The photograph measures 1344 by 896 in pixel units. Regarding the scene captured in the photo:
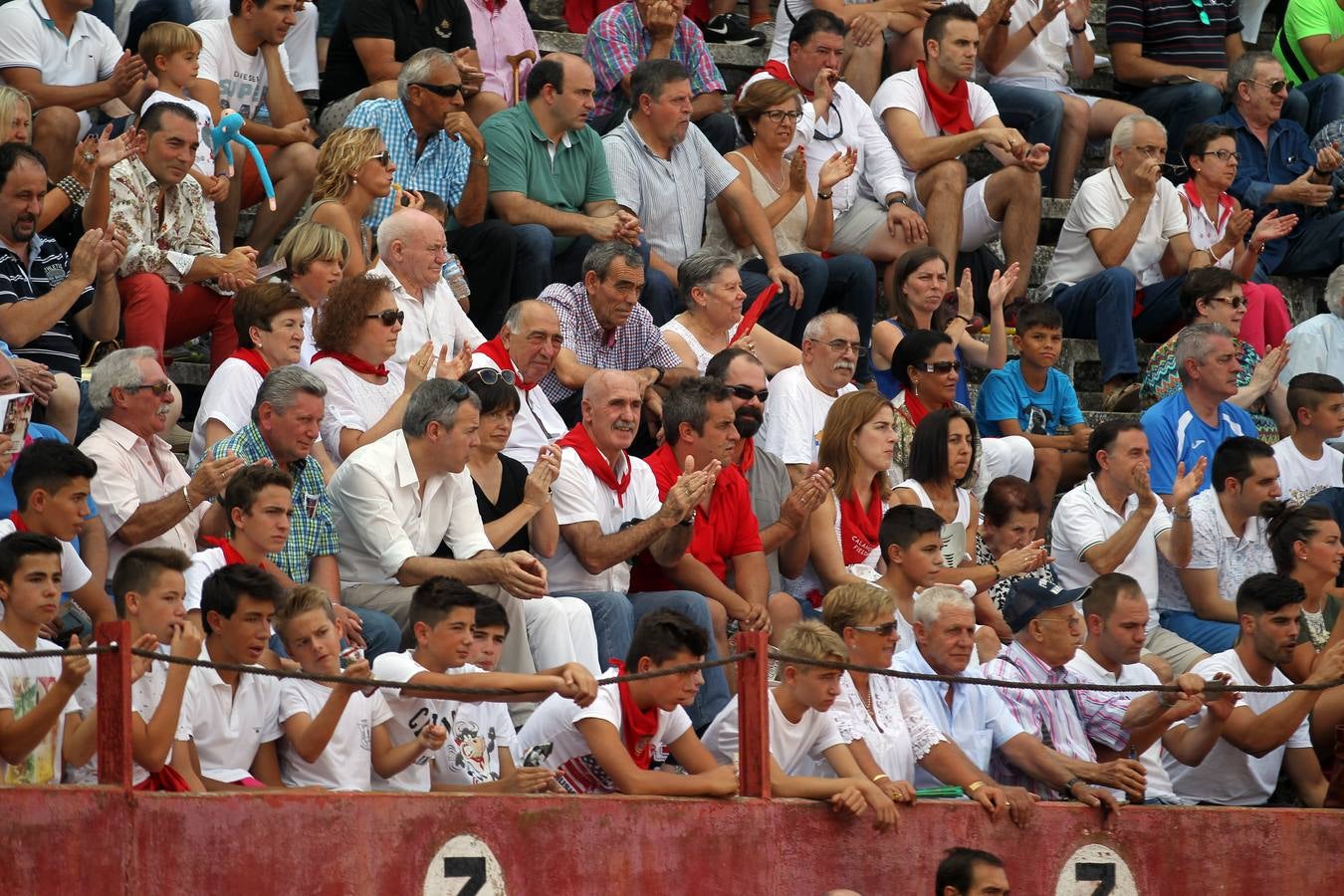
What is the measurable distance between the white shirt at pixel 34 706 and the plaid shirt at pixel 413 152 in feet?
14.2

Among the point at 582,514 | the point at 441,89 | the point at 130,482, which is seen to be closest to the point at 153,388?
the point at 130,482

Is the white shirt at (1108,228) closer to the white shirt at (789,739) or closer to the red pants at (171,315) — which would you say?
the red pants at (171,315)

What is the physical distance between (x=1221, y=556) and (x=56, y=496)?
203 inches

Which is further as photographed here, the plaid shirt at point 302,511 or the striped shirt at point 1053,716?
the striped shirt at point 1053,716

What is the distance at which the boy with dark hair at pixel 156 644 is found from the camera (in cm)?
600

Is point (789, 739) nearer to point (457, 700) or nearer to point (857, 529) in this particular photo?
point (457, 700)

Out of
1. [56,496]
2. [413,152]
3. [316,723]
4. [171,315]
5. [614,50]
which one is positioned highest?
[614,50]

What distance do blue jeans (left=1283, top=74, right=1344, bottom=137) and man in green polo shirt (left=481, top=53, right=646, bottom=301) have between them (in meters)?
4.86

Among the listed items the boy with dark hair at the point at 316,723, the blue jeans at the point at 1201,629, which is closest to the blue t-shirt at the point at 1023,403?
the blue jeans at the point at 1201,629

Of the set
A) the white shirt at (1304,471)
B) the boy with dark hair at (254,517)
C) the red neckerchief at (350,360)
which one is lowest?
the white shirt at (1304,471)

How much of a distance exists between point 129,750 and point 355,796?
2.24ft

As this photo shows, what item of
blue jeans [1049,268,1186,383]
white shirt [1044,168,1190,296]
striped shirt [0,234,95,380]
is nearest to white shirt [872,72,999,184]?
white shirt [1044,168,1190,296]

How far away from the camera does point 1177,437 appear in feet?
34.5

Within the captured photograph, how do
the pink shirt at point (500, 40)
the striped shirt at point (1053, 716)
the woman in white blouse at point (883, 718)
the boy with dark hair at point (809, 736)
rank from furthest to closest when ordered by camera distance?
1. the pink shirt at point (500, 40)
2. the striped shirt at point (1053, 716)
3. the woman in white blouse at point (883, 718)
4. the boy with dark hair at point (809, 736)
